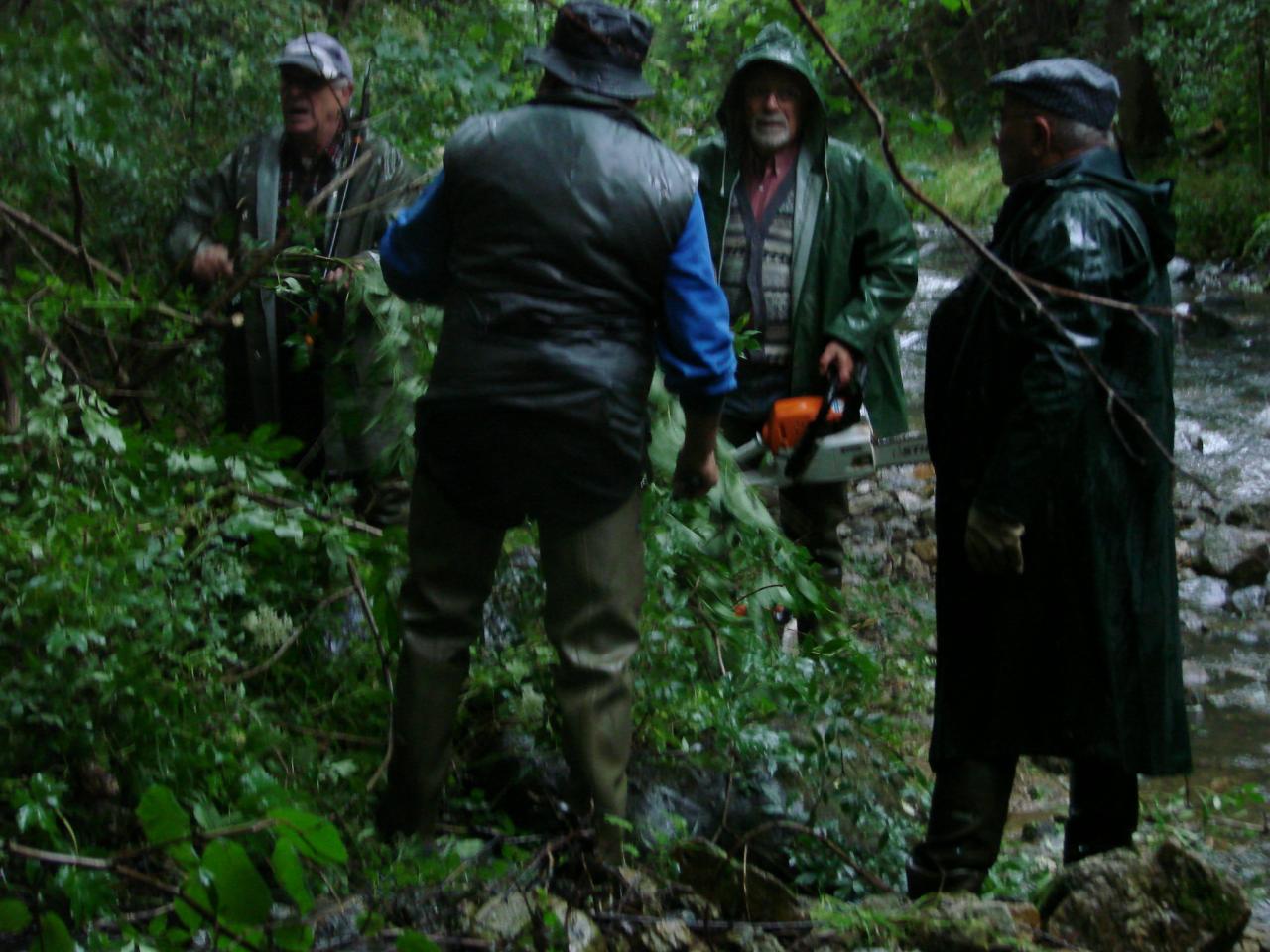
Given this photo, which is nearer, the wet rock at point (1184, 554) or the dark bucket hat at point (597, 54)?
the dark bucket hat at point (597, 54)

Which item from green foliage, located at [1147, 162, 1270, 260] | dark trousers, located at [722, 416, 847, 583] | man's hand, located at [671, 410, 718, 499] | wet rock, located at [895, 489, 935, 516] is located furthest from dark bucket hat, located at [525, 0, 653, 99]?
green foliage, located at [1147, 162, 1270, 260]

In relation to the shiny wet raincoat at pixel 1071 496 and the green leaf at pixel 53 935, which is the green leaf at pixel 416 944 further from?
the shiny wet raincoat at pixel 1071 496

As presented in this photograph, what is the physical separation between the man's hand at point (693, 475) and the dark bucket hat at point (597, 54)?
0.86m

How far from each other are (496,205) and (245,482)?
1.29 meters

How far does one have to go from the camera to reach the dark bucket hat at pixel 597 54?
10.4ft

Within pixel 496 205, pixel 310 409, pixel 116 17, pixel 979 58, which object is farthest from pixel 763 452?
pixel 979 58

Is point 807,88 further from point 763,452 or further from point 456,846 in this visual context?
point 456,846

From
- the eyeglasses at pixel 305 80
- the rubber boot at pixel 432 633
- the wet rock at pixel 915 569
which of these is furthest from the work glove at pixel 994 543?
the wet rock at pixel 915 569

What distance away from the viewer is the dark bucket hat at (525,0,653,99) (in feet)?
10.4

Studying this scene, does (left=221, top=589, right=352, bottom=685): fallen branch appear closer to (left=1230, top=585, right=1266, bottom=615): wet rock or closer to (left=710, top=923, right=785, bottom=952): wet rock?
(left=710, top=923, right=785, bottom=952): wet rock

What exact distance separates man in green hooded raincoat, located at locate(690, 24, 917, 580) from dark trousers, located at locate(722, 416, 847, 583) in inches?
3.4

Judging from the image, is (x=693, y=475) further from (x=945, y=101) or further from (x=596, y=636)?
(x=945, y=101)

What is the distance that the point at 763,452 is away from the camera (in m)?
4.98

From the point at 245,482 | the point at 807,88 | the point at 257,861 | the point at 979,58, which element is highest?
the point at 979,58
